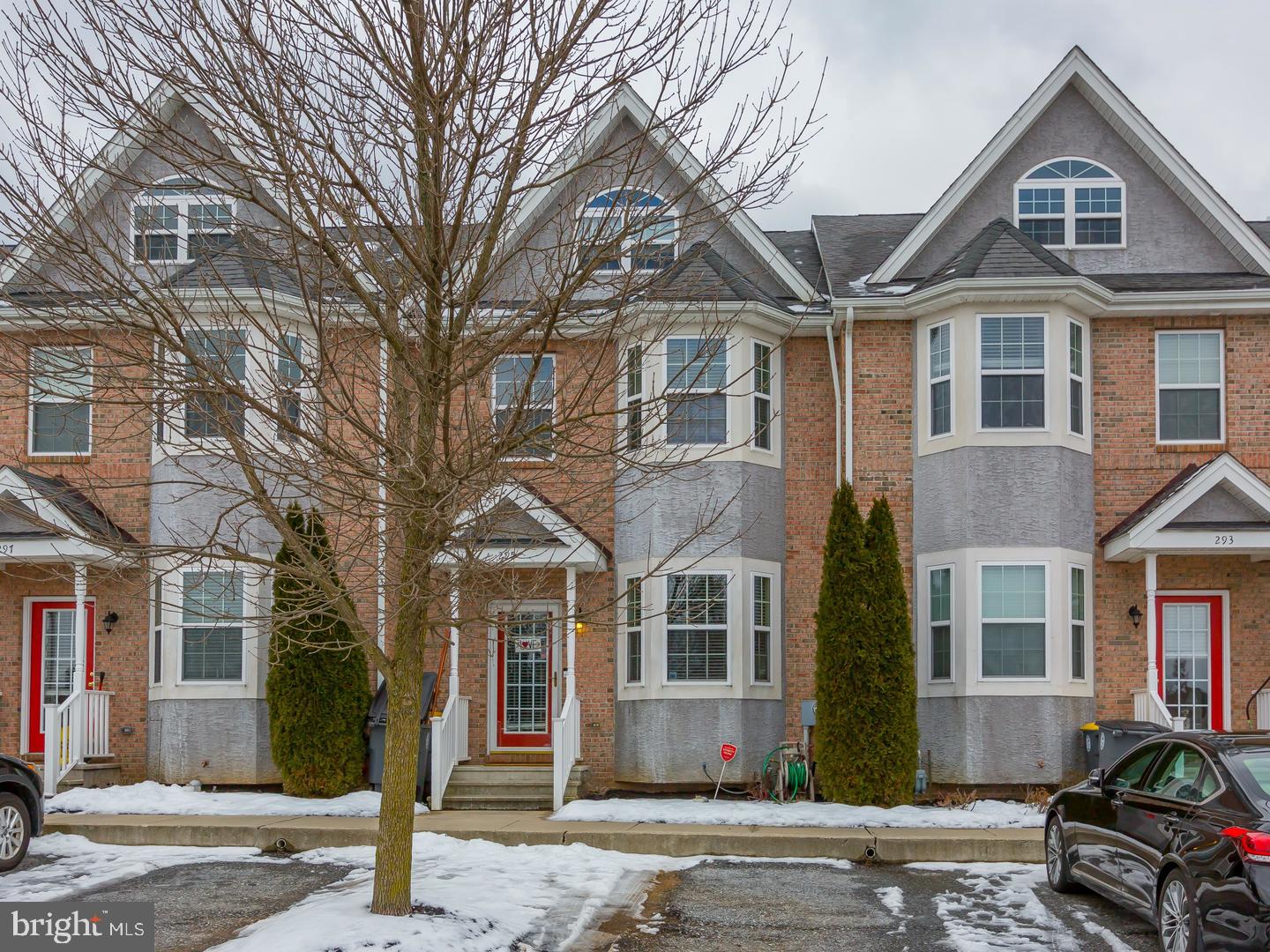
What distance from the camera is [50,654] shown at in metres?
17.0

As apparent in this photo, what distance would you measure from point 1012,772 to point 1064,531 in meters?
2.92

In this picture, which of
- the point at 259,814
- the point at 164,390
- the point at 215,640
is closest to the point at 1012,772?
the point at 259,814

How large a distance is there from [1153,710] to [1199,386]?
4166 mm

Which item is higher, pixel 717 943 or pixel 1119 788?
pixel 1119 788

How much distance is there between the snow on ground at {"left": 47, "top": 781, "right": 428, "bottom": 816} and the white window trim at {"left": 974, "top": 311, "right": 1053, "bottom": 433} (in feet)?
26.3

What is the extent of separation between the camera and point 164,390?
26.1 ft

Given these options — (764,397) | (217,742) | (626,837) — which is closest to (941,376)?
(764,397)

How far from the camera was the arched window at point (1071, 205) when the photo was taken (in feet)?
56.2

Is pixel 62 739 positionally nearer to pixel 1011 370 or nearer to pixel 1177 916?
pixel 1011 370

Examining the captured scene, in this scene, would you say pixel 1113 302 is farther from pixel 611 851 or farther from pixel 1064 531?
pixel 611 851

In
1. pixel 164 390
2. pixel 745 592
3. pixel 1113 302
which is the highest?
pixel 1113 302

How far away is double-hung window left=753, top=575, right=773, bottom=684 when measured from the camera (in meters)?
16.0

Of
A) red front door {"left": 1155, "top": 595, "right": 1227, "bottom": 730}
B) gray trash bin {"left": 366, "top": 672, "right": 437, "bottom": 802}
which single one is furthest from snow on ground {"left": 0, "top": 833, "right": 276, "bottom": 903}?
red front door {"left": 1155, "top": 595, "right": 1227, "bottom": 730}

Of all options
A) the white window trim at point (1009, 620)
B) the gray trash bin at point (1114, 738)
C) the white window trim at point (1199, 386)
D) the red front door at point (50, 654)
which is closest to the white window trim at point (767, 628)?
the white window trim at point (1009, 620)
